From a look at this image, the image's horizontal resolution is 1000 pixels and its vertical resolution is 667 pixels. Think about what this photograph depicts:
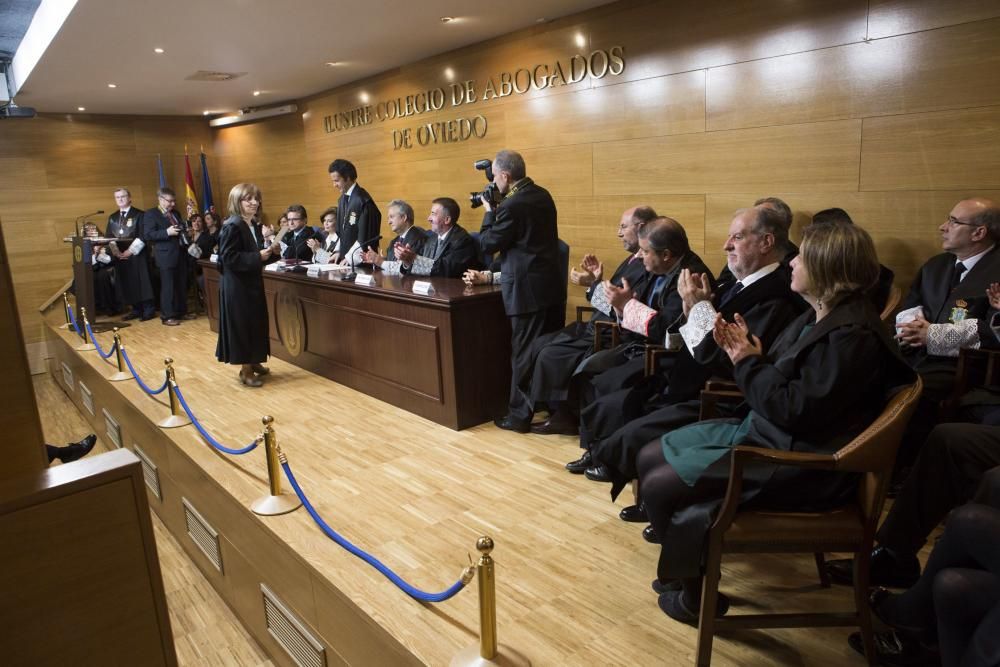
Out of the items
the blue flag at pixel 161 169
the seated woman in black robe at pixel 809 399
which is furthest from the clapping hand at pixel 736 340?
the blue flag at pixel 161 169

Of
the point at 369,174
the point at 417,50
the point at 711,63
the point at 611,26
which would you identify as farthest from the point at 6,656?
the point at 369,174

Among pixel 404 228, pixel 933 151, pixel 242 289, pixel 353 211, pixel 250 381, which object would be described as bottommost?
pixel 250 381

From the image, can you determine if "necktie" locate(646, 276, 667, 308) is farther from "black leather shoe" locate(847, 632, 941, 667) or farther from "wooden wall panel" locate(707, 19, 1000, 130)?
"black leather shoe" locate(847, 632, 941, 667)

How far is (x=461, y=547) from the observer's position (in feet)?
8.87

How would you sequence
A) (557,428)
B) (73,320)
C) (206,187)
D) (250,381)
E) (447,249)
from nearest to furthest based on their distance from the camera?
(557,428)
(447,249)
(250,381)
(73,320)
(206,187)

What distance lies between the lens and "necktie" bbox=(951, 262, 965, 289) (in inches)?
121

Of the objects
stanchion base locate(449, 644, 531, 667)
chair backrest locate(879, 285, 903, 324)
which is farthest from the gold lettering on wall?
stanchion base locate(449, 644, 531, 667)

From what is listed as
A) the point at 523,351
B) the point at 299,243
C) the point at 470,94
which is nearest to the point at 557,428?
the point at 523,351

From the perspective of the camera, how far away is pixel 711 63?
4.28 meters

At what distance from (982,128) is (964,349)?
1.25 meters

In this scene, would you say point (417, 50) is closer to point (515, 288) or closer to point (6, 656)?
point (515, 288)

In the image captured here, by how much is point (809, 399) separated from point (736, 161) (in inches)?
109

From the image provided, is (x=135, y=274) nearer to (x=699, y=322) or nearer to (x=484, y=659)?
(x=699, y=322)

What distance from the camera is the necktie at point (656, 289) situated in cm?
326
